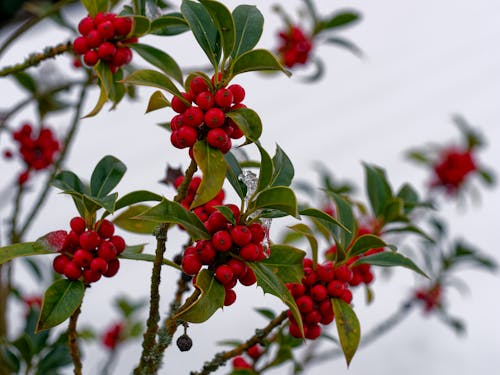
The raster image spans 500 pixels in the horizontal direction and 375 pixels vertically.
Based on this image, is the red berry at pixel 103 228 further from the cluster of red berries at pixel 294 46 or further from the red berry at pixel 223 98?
the cluster of red berries at pixel 294 46

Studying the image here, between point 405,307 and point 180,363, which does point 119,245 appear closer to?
point 405,307

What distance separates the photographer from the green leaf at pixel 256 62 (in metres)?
0.67

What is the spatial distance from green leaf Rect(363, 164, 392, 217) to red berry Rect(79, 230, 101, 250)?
0.59 meters

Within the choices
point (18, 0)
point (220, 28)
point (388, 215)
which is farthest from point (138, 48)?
point (18, 0)

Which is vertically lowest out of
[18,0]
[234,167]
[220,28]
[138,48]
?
[234,167]

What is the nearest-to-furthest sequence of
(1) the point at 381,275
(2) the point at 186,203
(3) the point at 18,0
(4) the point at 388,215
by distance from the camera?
(2) the point at 186,203 → (4) the point at 388,215 → (3) the point at 18,0 → (1) the point at 381,275

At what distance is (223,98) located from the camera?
668 millimetres

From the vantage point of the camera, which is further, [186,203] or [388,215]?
[388,215]

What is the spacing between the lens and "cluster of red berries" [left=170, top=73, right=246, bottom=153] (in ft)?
2.17

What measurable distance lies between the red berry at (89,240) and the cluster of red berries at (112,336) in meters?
1.49

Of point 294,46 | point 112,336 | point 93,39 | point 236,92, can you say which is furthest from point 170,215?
point 112,336

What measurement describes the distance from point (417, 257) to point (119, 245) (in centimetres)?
176

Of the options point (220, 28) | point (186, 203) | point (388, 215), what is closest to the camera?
point (220, 28)

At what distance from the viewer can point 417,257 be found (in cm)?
230
